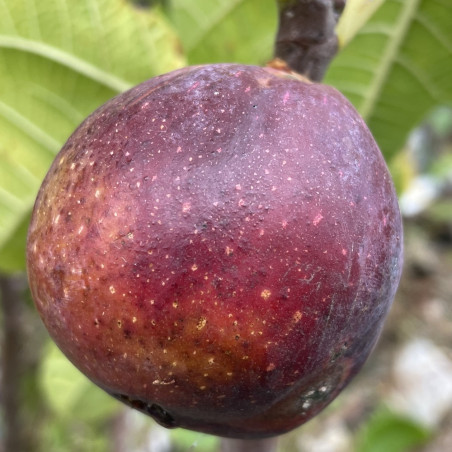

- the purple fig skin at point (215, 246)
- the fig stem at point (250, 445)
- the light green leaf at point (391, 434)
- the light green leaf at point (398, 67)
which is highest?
the purple fig skin at point (215, 246)

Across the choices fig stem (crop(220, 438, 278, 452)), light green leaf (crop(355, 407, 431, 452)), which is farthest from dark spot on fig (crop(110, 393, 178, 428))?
light green leaf (crop(355, 407, 431, 452))

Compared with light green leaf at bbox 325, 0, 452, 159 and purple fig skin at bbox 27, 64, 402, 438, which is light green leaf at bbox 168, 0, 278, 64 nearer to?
light green leaf at bbox 325, 0, 452, 159

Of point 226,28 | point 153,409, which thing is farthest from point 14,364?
point 153,409

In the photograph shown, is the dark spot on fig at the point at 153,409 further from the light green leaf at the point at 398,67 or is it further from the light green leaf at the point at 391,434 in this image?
the light green leaf at the point at 391,434

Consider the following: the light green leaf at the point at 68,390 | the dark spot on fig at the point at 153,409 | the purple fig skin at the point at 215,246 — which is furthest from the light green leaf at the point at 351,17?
the light green leaf at the point at 68,390

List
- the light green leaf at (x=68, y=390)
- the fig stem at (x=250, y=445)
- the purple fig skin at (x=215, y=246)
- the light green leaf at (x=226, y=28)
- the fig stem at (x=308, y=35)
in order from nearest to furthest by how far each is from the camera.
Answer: the purple fig skin at (x=215, y=246) < the fig stem at (x=308, y=35) < the fig stem at (x=250, y=445) < the light green leaf at (x=226, y=28) < the light green leaf at (x=68, y=390)

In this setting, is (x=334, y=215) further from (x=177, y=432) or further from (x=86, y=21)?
(x=177, y=432)
